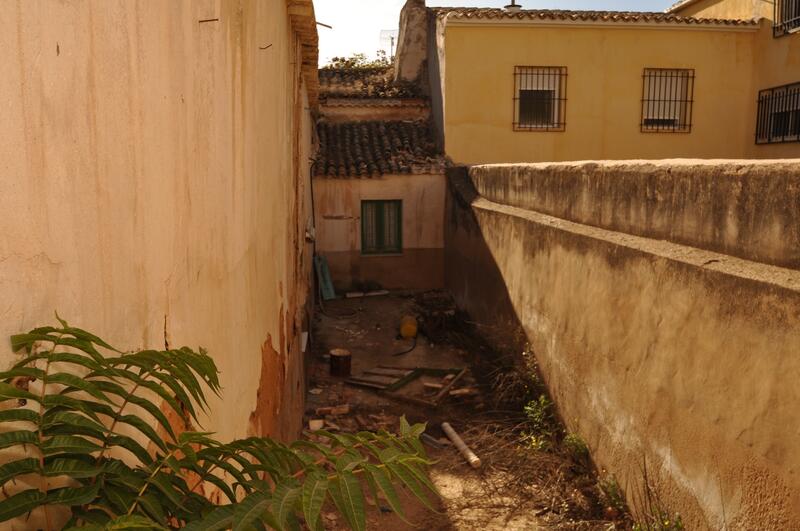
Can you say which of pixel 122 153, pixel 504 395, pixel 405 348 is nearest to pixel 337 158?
pixel 405 348

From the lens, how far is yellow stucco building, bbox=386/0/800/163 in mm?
15797

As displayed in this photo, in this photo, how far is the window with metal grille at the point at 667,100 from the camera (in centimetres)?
1662

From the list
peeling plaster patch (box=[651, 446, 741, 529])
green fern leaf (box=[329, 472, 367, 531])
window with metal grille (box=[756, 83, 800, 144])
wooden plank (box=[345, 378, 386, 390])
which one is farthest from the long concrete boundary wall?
window with metal grille (box=[756, 83, 800, 144])

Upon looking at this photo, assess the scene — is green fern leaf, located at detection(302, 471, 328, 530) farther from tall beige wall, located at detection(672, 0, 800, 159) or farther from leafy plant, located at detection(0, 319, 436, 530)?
tall beige wall, located at detection(672, 0, 800, 159)

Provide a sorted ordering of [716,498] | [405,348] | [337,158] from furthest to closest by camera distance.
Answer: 1. [337,158]
2. [405,348]
3. [716,498]

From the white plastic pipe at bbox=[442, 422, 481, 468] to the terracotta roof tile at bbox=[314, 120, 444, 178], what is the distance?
777cm

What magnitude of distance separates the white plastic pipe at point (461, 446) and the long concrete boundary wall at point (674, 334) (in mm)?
1058

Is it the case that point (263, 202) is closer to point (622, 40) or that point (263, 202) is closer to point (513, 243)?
point (513, 243)

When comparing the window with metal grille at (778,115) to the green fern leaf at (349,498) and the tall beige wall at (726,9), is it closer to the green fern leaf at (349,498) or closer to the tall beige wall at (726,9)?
the tall beige wall at (726,9)

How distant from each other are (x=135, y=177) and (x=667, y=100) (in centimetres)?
1721

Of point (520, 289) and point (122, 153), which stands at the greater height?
point (122, 153)

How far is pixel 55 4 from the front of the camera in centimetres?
130

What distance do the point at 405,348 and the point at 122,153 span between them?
32.7 ft

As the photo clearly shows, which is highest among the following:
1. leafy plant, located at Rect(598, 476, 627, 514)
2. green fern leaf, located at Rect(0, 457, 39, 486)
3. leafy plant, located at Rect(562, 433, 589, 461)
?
green fern leaf, located at Rect(0, 457, 39, 486)
